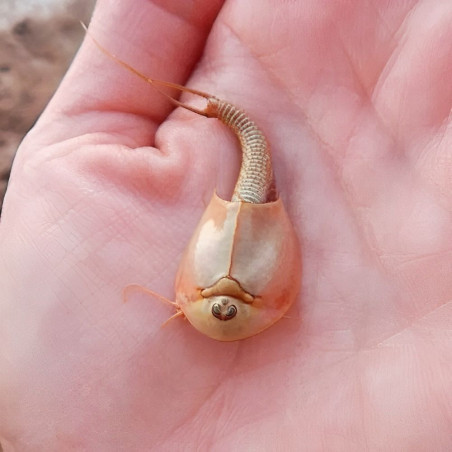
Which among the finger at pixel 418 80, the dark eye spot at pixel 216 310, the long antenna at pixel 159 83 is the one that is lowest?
the dark eye spot at pixel 216 310

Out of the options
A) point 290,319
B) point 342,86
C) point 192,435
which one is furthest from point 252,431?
point 342,86

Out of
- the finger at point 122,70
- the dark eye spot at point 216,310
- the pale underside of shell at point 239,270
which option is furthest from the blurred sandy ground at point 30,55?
the dark eye spot at point 216,310

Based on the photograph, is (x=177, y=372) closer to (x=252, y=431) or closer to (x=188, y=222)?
(x=252, y=431)

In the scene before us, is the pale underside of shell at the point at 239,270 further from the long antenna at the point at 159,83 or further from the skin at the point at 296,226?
the long antenna at the point at 159,83

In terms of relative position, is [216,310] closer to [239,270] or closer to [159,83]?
[239,270]

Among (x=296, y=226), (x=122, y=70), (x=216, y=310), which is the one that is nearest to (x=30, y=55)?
(x=122, y=70)

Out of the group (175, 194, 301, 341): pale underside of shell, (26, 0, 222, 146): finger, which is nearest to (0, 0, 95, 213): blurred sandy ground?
(26, 0, 222, 146): finger
